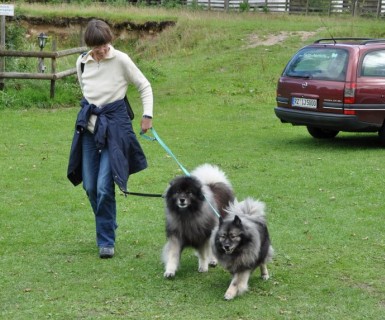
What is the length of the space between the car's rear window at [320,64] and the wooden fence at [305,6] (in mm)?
28483

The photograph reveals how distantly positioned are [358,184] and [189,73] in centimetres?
1555

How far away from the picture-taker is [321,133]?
15594 millimetres

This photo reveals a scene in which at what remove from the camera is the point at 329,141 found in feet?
50.3

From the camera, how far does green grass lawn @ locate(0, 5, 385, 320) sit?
20.1ft

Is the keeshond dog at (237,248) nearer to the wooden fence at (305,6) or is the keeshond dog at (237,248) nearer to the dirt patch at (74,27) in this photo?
the dirt patch at (74,27)

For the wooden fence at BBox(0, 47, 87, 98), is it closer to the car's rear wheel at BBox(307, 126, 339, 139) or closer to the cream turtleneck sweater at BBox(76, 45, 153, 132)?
the car's rear wheel at BBox(307, 126, 339, 139)

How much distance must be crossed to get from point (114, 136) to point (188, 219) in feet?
3.48

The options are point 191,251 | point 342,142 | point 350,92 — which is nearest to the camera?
point 191,251

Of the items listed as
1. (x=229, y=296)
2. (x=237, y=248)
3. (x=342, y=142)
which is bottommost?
(x=342, y=142)

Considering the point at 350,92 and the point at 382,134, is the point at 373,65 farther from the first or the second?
the point at 382,134

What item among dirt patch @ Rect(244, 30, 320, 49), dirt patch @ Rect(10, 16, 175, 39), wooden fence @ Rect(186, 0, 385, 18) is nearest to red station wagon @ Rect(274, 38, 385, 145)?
dirt patch @ Rect(244, 30, 320, 49)

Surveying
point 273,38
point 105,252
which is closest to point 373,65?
point 105,252

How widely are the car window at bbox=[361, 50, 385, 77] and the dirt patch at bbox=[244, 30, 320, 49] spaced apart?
16.3 meters

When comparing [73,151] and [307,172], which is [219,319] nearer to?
[73,151]
